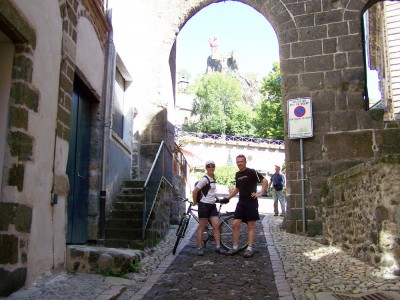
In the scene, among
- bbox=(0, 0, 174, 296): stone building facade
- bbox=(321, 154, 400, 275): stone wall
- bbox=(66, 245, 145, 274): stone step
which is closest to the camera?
bbox=(0, 0, 174, 296): stone building facade

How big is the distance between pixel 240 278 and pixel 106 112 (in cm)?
364

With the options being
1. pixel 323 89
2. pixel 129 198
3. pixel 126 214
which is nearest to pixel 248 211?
pixel 126 214

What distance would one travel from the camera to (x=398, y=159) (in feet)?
15.6

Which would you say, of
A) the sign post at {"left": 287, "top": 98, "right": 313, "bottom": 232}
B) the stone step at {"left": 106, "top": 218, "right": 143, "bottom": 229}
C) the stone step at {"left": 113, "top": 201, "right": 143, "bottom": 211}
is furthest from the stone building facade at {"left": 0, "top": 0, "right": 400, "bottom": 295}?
the stone step at {"left": 106, "top": 218, "right": 143, "bottom": 229}

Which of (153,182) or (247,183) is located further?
(153,182)

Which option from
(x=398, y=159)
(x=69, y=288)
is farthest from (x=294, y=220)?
(x=69, y=288)

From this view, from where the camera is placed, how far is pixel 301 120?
9.17 metres

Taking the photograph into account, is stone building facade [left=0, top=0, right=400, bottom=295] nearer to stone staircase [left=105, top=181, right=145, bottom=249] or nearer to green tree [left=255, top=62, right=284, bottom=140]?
stone staircase [left=105, top=181, right=145, bottom=249]

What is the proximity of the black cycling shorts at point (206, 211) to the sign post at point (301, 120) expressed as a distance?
2.59 metres

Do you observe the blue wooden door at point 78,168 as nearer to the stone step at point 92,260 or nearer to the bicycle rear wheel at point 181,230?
the stone step at point 92,260

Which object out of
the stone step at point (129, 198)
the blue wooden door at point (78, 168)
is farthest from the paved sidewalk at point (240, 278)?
the stone step at point (129, 198)

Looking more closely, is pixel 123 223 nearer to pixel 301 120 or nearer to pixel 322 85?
pixel 301 120

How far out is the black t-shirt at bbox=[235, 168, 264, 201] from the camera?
688 centimetres

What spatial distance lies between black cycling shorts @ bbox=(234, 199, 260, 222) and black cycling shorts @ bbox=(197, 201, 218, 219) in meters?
0.47
